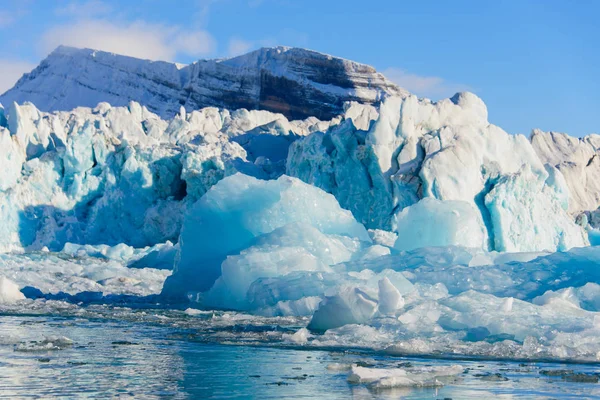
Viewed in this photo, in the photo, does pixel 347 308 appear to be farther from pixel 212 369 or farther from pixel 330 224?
pixel 330 224

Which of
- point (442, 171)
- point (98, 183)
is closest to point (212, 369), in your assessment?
point (442, 171)

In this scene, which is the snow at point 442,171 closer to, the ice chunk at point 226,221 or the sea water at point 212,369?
the ice chunk at point 226,221

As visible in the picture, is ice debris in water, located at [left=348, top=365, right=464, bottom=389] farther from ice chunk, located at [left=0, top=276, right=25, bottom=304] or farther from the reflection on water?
ice chunk, located at [left=0, top=276, right=25, bottom=304]

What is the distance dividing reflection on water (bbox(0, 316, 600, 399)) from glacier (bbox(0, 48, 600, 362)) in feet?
1.37

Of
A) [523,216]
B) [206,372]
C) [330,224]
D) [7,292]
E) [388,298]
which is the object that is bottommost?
[206,372]

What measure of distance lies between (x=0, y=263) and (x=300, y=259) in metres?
9.38

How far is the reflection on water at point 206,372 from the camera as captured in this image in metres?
4.04

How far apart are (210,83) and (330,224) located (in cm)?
3080

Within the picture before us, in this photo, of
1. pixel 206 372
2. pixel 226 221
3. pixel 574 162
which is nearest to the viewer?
pixel 206 372

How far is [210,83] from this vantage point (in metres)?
41.9

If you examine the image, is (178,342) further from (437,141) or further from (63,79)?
(63,79)

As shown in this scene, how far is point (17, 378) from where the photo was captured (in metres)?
4.30

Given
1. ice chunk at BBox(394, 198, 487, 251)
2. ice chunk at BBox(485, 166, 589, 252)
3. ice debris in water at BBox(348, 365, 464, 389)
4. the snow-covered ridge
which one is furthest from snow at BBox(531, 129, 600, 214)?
ice debris in water at BBox(348, 365, 464, 389)

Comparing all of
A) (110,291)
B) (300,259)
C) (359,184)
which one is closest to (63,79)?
(359,184)
